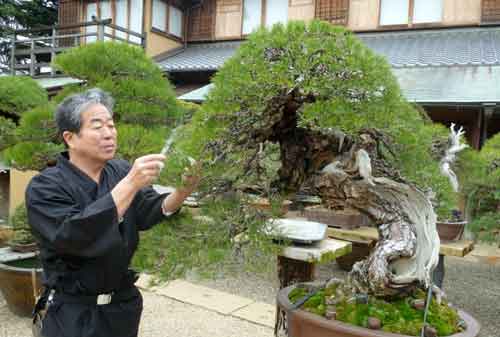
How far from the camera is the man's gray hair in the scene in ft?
3.96

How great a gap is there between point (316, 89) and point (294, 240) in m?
1.10

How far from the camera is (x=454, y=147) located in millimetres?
3285

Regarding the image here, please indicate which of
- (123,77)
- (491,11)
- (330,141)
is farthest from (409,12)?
(330,141)

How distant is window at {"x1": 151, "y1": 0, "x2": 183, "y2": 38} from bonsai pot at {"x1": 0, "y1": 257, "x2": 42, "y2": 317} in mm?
6942

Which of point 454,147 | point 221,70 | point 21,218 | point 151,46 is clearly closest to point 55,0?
point 151,46

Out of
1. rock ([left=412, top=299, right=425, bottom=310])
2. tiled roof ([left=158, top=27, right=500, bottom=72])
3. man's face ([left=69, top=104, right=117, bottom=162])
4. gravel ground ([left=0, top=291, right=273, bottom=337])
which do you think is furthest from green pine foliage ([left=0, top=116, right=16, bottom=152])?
tiled roof ([left=158, top=27, right=500, bottom=72])

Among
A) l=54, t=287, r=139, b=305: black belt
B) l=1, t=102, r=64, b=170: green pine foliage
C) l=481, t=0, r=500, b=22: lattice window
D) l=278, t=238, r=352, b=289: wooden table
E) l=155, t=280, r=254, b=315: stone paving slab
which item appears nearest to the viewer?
l=54, t=287, r=139, b=305: black belt

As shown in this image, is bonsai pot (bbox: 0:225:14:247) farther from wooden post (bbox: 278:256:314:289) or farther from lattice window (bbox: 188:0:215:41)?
lattice window (bbox: 188:0:215:41)

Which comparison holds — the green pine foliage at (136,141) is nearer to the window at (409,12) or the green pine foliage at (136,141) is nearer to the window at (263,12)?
the window at (263,12)

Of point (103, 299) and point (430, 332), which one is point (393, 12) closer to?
point (430, 332)

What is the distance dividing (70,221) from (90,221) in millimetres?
50

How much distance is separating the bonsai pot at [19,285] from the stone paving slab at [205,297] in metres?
0.83

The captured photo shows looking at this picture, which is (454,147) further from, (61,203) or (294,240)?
(61,203)

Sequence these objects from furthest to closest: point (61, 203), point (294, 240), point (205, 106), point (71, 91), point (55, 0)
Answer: point (55, 0)
point (71, 91)
point (294, 240)
point (205, 106)
point (61, 203)
